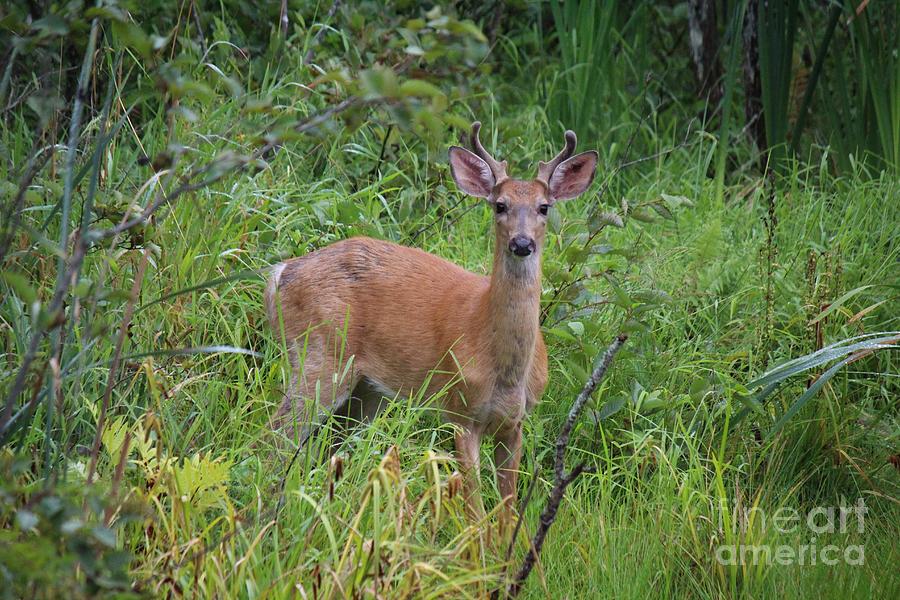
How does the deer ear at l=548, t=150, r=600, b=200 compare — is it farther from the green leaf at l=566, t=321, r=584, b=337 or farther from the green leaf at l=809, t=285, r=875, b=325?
the green leaf at l=809, t=285, r=875, b=325

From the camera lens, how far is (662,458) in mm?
4242

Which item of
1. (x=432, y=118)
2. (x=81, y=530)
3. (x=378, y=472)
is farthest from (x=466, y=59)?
(x=81, y=530)

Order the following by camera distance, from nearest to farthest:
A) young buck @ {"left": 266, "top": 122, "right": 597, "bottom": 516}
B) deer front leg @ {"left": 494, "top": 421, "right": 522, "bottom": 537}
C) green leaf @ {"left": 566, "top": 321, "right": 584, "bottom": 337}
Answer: deer front leg @ {"left": 494, "top": 421, "right": 522, "bottom": 537}
young buck @ {"left": 266, "top": 122, "right": 597, "bottom": 516}
green leaf @ {"left": 566, "top": 321, "right": 584, "bottom": 337}

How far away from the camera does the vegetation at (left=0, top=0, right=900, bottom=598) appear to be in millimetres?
2902

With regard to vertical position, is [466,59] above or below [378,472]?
above

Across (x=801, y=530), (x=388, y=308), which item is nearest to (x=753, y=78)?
(x=388, y=308)

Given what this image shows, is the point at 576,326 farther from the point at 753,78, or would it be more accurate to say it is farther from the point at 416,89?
the point at 753,78

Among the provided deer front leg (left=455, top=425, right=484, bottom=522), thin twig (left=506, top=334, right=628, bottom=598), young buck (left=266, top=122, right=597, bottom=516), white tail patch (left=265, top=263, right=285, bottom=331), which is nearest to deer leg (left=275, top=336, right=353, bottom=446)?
young buck (left=266, top=122, right=597, bottom=516)

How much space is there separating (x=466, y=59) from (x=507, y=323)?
80.0 inches

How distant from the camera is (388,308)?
506 cm

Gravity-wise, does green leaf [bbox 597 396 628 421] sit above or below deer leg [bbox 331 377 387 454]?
above

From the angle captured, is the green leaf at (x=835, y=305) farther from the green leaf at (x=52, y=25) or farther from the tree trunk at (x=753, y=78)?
the green leaf at (x=52, y=25)

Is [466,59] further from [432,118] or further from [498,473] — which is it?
[498,473]

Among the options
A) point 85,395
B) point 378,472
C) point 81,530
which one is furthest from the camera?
point 85,395
